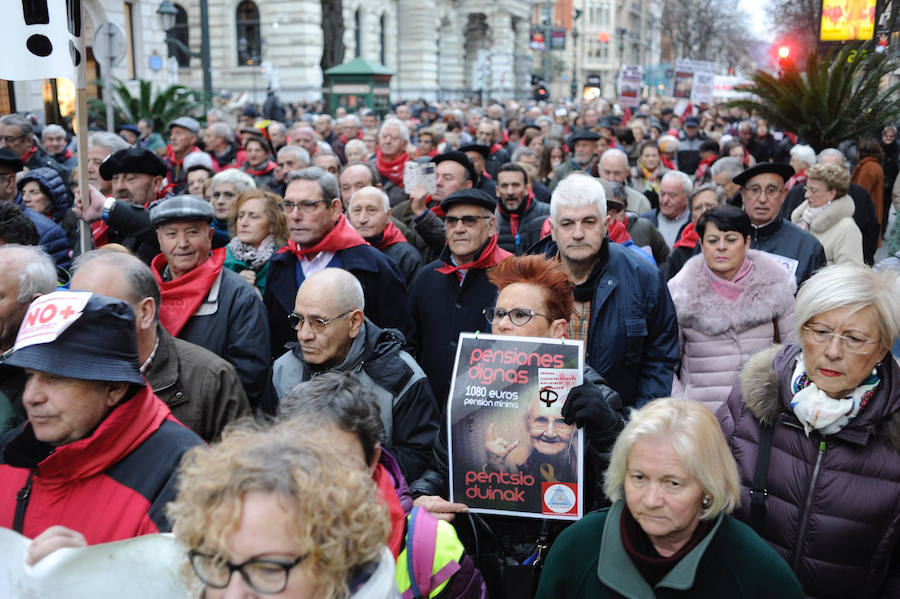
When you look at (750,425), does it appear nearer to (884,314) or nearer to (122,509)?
(884,314)

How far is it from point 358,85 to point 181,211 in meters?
20.6

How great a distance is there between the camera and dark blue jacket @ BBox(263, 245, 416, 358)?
5184mm

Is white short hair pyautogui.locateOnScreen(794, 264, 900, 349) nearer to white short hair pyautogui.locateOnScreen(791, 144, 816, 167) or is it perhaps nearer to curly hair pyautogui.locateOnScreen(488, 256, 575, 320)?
curly hair pyautogui.locateOnScreen(488, 256, 575, 320)

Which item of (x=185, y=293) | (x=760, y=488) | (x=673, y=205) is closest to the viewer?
(x=760, y=488)

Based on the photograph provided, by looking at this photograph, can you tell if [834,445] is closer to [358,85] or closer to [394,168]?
[394,168]

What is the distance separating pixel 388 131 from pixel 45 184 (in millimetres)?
4157

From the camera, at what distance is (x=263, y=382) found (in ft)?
14.1

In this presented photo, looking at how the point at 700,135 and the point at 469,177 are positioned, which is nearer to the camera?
the point at 469,177

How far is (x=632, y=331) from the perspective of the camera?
417 centimetres

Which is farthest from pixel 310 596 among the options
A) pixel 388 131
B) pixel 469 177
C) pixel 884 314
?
pixel 388 131

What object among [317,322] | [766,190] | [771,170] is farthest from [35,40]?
[771,170]

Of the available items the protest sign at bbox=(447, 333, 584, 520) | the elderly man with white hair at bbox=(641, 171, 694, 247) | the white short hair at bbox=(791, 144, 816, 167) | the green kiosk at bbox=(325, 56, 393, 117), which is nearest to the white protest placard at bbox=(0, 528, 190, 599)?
the protest sign at bbox=(447, 333, 584, 520)

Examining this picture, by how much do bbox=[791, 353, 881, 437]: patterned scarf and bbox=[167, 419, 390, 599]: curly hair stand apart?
1672mm


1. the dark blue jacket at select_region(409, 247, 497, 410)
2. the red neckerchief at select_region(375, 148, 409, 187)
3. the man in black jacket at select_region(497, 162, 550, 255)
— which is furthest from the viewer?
the red neckerchief at select_region(375, 148, 409, 187)
